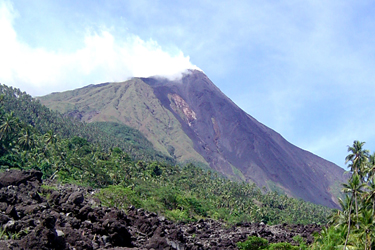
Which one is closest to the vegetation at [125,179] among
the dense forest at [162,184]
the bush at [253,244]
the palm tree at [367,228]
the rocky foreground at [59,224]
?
the dense forest at [162,184]

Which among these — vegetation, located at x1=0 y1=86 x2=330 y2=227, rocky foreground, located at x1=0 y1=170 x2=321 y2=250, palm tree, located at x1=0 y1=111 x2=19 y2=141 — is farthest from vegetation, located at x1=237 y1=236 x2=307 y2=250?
palm tree, located at x1=0 y1=111 x2=19 y2=141

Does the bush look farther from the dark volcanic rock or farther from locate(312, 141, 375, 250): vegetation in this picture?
the dark volcanic rock

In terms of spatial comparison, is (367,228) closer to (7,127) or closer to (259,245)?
(259,245)

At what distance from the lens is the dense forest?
120ft

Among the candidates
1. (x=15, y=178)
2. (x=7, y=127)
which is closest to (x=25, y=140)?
(x=7, y=127)

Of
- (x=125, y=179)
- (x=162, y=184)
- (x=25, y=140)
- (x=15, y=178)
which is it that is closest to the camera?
(x=15, y=178)

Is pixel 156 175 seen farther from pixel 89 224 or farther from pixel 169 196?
pixel 89 224

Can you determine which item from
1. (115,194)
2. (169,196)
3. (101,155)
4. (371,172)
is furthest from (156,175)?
(371,172)

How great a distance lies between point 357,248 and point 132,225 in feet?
61.8

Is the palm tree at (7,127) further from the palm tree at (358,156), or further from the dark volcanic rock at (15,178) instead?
the palm tree at (358,156)

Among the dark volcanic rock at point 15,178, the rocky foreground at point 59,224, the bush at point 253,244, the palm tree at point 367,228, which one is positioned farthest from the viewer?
the bush at point 253,244

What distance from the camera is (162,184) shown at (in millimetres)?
84125

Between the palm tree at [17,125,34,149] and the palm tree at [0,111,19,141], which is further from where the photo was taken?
the palm tree at [17,125,34,149]

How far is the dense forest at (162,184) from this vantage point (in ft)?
120
